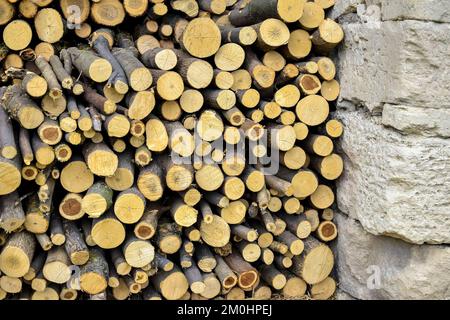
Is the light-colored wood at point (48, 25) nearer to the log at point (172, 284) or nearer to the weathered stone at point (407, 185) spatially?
the log at point (172, 284)

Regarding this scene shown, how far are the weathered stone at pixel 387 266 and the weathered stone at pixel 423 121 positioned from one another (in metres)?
0.68

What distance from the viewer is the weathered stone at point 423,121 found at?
2855mm

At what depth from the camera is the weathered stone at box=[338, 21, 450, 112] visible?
2793 millimetres

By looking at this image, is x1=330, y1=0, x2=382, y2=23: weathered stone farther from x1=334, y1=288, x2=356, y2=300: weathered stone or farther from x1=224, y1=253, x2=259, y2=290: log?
x1=334, y1=288, x2=356, y2=300: weathered stone

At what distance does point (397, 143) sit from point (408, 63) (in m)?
0.44

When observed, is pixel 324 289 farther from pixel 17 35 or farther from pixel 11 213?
pixel 17 35

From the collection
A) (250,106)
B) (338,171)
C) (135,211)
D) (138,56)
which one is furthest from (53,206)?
(338,171)

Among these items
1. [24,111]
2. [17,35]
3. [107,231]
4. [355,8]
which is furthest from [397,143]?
[17,35]

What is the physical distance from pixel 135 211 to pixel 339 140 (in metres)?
1.40

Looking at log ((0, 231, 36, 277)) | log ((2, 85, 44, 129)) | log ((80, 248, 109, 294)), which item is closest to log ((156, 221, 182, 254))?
log ((80, 248, 109, 294))

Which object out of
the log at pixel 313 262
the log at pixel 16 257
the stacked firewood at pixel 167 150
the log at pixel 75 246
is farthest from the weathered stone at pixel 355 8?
the log at pixel 16 257

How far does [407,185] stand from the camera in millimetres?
2928
